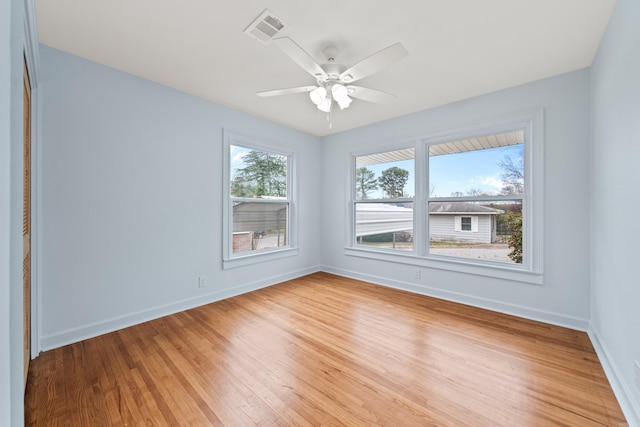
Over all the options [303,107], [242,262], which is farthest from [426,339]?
[303,107]

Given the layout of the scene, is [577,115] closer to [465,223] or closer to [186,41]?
[465,223]

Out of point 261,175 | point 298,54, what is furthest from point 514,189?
point 261,175

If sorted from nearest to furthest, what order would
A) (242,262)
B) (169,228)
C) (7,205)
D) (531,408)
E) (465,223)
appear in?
(7,205) → (531,408) → (169,228) → (465,223) → (242,262)

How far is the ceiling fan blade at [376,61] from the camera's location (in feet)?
5.40

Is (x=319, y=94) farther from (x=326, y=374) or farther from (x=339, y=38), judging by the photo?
(x=326, y=374)

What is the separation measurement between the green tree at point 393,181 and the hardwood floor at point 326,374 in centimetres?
178

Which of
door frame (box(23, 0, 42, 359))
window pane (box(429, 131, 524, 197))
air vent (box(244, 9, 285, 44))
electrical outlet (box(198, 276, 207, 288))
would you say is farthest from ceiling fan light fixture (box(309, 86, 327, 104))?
electrical outlet (box(198, 276, 207, 288))

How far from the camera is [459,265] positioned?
3199 millimetres

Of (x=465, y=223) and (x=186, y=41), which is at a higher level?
(x=186, y=41)

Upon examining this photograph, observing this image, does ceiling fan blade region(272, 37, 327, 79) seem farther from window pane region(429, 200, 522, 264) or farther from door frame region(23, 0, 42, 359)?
window pane region(429, 200, 522, 264)

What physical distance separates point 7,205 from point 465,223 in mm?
3733

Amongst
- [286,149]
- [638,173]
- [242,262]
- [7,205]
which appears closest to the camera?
[7,205]

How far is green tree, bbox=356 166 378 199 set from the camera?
420 centimetres

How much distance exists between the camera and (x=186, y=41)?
6.82ft
